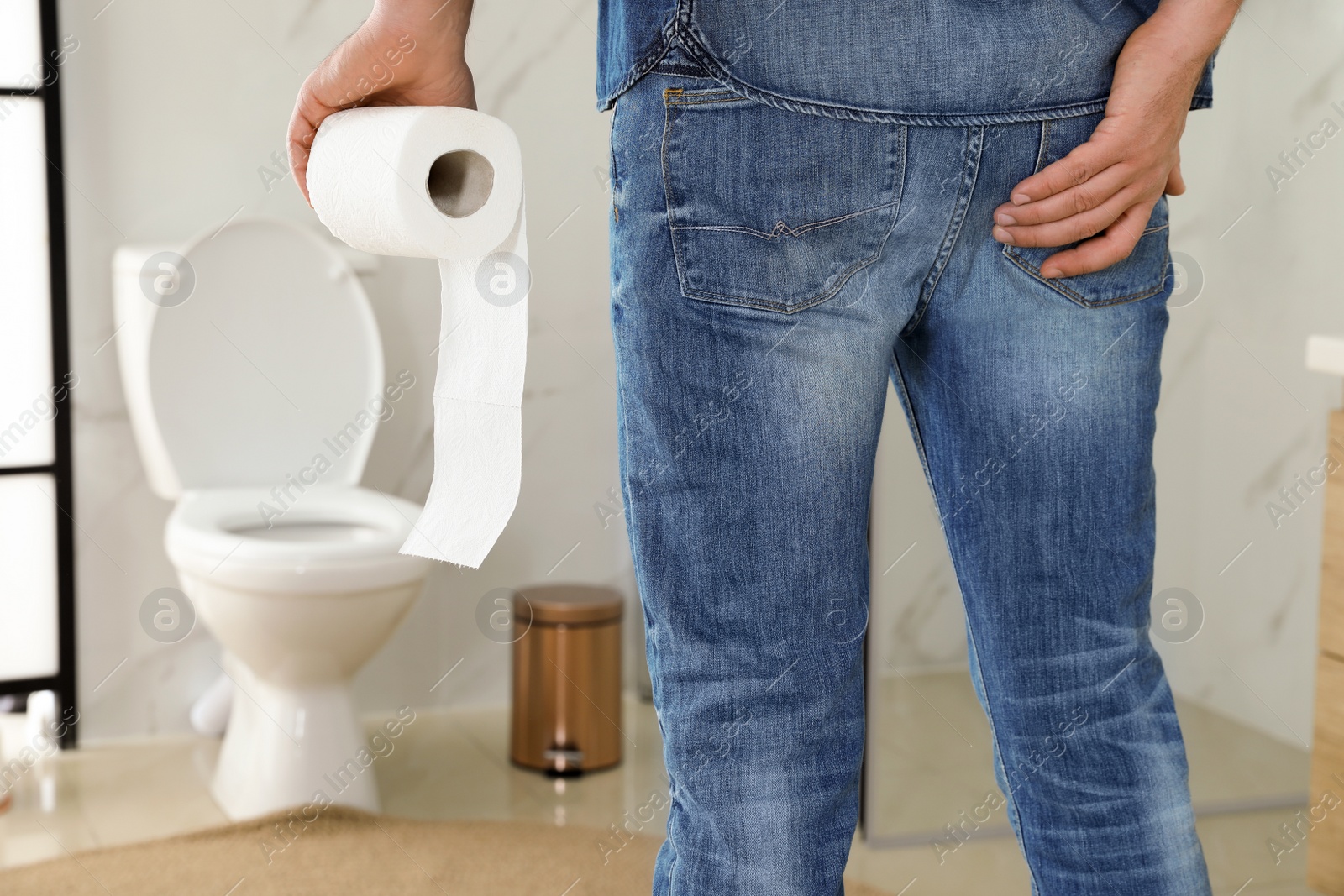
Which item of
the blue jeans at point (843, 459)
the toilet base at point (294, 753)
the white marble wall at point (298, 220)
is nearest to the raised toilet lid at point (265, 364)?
the white marble wall at point (298, 220)

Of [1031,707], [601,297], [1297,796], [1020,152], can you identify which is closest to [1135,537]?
[1031,707]

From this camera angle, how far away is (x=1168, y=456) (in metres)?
2.07

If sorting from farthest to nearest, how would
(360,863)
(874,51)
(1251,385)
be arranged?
(1251,385), (360,863), (874,51)

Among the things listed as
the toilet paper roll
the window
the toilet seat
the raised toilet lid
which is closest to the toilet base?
the toilet seat

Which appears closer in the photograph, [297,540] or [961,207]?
[961,207]

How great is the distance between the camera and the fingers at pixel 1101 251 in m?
0.67

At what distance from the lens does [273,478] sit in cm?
196

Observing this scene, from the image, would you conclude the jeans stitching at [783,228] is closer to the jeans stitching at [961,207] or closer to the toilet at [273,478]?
the jeans stitching at [961,207]

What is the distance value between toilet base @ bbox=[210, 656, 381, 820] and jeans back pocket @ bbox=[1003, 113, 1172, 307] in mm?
1397

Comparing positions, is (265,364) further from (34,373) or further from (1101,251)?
(1101,251)

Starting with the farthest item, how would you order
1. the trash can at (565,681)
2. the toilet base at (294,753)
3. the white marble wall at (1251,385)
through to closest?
the trash can at (565,681) → the white marble wall at (1251,385) → the toilet base at (294,753)

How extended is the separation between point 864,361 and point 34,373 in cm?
176

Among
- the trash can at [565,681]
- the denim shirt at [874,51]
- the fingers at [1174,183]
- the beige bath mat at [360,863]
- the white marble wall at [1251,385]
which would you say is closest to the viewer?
the denim shirt at [874,51]

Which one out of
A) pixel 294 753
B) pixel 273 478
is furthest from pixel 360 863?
pixel 273 478
